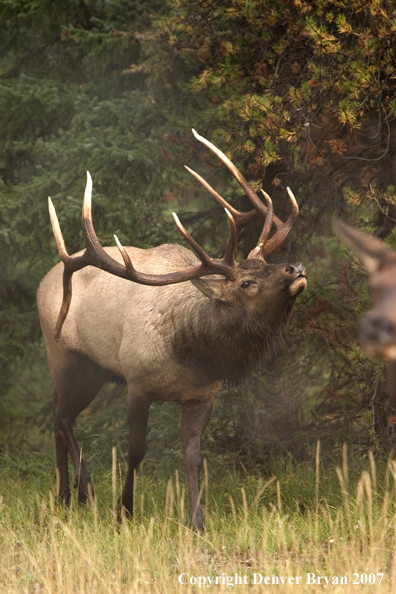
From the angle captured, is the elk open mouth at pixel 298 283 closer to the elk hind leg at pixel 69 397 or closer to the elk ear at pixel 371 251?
the elk hind leg at pixel 69 397

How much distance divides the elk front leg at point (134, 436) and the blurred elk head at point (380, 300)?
4073 mm

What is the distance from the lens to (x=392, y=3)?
5895mm

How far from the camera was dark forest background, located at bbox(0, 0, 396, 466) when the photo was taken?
625 centimetres

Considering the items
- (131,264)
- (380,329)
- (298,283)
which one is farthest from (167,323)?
(380,329)

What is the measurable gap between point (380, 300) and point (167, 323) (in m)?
3.96

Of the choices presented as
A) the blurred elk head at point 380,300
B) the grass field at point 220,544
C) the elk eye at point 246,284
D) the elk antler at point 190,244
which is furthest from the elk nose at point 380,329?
the elk eye at point 246,284

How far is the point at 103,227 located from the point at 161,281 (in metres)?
2.19

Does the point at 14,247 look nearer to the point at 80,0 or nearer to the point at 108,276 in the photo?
the point at 108,276

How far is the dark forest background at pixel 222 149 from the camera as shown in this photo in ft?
20.5

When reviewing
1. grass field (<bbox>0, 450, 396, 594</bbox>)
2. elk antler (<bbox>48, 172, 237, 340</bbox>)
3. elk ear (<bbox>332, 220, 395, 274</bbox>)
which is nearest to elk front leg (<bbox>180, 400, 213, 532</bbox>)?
grass field (<bbox>0, 450, 396, 594</bbox>)

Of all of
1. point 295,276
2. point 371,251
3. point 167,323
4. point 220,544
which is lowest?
point 220,544

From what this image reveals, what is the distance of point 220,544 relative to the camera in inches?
206

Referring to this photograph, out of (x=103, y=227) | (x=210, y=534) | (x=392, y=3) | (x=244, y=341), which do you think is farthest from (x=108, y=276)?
(x=392, y=3)

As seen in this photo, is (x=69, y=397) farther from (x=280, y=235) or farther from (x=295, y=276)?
(x=295, y=276)
